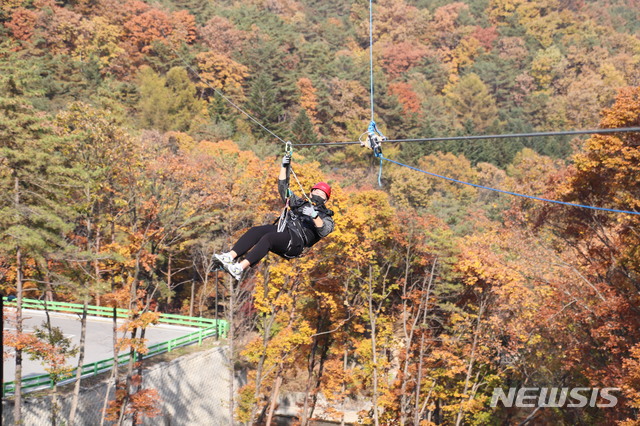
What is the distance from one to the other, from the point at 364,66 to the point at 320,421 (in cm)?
4576

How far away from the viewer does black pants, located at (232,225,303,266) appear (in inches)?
258

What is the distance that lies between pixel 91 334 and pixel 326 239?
11.9m

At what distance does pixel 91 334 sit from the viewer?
2475 cm

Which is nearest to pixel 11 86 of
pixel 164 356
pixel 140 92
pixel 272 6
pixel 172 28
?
pixel 164 356

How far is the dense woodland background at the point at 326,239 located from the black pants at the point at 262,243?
9.74 metres

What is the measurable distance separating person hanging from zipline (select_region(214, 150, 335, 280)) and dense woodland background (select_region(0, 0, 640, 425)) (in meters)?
9.75

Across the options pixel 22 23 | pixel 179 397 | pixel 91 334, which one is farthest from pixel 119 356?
pixel 22 23

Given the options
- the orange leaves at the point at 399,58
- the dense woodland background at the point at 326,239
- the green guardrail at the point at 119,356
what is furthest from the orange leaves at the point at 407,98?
the green guardrail at the point at 119,356

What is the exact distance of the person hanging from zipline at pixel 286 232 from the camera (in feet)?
21.5

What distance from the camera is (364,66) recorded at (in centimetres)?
6588

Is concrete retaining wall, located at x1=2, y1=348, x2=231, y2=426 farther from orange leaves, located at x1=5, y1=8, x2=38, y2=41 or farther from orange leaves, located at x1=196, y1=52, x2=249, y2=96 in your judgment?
orange leaves, located at x1=5, y1=8, x2=38, y2=41

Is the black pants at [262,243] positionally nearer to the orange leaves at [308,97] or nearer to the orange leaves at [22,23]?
the orange leaves at [308,97]

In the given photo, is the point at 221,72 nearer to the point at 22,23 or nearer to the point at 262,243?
the point at 22,23

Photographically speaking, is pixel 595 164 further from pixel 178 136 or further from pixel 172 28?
pixel 172 28
